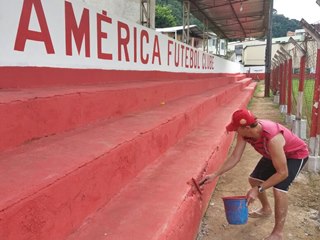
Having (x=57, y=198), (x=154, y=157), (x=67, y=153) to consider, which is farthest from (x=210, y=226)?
(x=57, y=198)

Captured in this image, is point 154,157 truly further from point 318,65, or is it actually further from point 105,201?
point 318,65

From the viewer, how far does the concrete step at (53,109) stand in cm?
196

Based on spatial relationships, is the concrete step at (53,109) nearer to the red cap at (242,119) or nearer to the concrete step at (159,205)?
the concrete step at (159,205)

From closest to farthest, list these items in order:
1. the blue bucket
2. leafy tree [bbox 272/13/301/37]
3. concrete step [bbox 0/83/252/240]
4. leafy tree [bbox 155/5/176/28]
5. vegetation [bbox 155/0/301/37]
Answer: concrete step [bbox 0/83/252/240]
the blue bucket
leafy tree [bbox 155/5/176/28]
vegetation [bbox 155/0/301/37]
leafy tree [bbox 272/13/301/37]

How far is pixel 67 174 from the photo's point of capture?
1671 mm

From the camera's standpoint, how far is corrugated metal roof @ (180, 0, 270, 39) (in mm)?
12195

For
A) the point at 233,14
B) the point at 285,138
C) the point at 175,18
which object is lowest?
the point at 285,138

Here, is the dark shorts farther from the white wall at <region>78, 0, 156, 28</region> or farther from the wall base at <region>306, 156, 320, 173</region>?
the white wall at <region>78, 0, 156, 28</region>

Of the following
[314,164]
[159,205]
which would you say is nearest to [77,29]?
[159,205]

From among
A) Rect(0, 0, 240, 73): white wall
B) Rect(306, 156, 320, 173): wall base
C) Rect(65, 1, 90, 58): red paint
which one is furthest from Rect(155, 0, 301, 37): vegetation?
Rect(65, 1, 90, 58): red paint

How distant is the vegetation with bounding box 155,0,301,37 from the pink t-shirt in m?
7.04

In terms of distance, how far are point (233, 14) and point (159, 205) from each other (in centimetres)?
1334

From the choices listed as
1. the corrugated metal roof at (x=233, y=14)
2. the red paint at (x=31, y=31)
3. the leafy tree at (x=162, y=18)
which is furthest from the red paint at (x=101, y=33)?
the leafy tree at (x=162, y=18)

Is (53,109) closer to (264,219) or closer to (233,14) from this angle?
(264,219)
